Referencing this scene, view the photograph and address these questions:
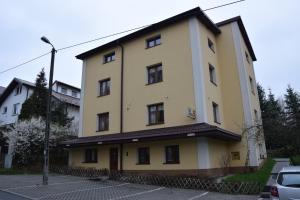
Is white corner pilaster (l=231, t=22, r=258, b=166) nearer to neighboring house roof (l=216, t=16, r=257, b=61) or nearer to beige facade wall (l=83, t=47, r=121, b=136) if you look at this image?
neighboring house roof (l=216, t=16, r=257, b=61)

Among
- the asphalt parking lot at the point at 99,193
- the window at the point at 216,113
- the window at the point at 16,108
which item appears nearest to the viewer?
the asphalt parking lot at the point at 99,193

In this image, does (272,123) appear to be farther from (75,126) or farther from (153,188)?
(75,126)

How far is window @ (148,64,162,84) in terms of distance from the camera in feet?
67.1

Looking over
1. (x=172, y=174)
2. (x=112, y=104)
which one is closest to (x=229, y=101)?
(x=172, y=174)

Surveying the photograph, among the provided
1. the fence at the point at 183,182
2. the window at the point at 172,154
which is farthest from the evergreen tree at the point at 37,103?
the window at the point at 172,154

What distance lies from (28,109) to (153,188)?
18.7 meters

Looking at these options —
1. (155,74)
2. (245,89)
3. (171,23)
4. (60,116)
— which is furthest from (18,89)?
(245,89)

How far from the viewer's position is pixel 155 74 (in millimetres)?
20734

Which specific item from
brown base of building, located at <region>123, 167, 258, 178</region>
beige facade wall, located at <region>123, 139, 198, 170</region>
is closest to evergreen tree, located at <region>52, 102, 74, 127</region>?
beige facade wall, located at <region>123, 139, 198, 170</region>

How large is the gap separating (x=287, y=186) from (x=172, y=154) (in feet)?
35.6

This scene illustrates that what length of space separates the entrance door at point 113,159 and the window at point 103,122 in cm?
223

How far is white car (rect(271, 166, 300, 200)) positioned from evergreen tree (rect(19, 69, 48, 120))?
24.8 metres

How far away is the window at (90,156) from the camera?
22125 mm

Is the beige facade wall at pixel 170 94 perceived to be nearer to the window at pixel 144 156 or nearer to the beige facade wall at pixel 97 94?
the beige facade wall at pixel 97 94
